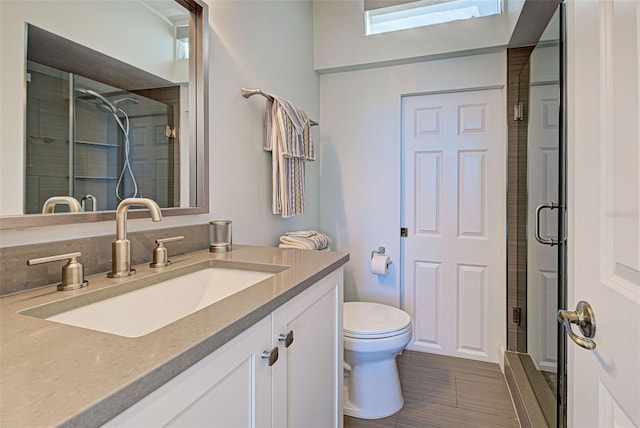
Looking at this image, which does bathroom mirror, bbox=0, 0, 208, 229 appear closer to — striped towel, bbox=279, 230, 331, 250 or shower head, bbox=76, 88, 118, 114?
shower head, bbox=76, 88, 118, 114

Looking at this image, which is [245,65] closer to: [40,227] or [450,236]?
[40,227]

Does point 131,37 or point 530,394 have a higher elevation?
point 131,37

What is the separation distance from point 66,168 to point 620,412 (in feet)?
4.35

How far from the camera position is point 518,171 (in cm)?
213

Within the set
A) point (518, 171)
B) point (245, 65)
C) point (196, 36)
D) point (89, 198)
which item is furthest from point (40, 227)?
point (518, 171)

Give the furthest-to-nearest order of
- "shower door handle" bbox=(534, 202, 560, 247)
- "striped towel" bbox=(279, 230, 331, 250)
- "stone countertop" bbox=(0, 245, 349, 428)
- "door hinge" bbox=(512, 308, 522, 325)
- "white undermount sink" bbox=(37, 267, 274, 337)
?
"door hinge" bbox=(512, 308, 522, 325) → "striped towel" bbox=(279, 230, 331, 250) → "shower door handle" bbox=(534, 202, 560, 247) → "white undermount sink" bbox=(37, 267, 274, 337) → "stone countertop" bbox=(0, 245, 349, 428)

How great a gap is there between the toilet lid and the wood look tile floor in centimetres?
44

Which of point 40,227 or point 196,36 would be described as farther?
point 196,36

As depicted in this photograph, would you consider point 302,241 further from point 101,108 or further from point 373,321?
point 101,108

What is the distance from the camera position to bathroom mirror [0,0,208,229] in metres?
0.85

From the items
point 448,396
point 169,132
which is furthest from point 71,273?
point 448,396

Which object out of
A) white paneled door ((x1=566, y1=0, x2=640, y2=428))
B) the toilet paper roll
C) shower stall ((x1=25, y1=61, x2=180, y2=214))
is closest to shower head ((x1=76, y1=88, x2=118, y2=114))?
shower stall ((x1=25, y1=61, x2=180, y2=214))

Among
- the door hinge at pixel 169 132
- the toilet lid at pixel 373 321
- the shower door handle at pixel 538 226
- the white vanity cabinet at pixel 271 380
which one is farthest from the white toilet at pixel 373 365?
the door hinge at pixel 169 132

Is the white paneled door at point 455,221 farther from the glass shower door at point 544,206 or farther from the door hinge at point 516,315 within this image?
the glass shower door at point 544,206
